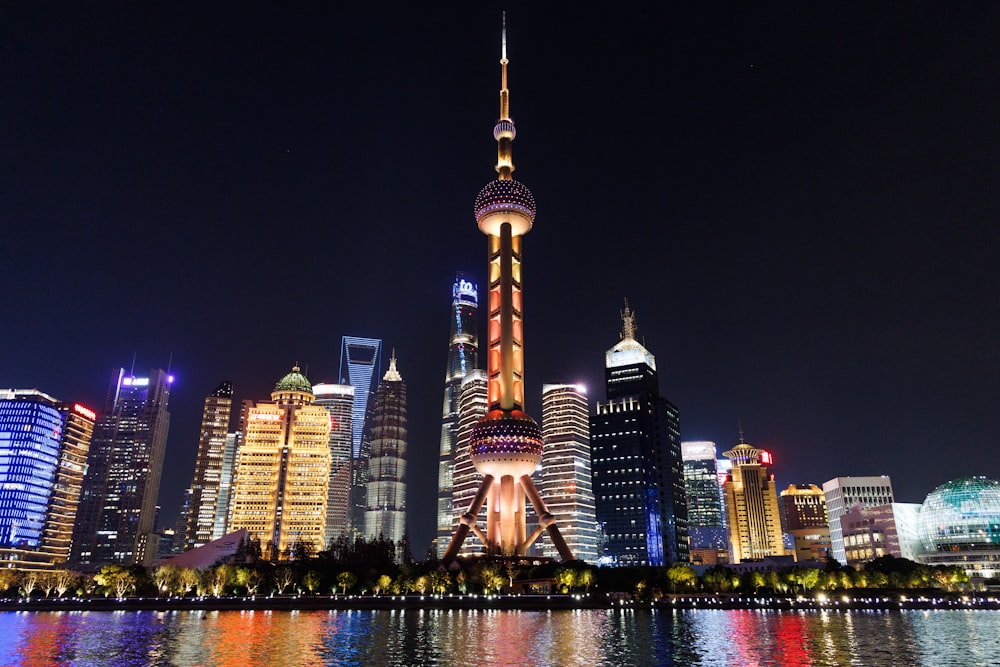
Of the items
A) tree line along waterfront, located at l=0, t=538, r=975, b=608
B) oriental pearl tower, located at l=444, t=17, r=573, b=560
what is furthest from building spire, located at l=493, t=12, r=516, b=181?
tree line along waterfront, located at l=0, t=538, r=975, b=608

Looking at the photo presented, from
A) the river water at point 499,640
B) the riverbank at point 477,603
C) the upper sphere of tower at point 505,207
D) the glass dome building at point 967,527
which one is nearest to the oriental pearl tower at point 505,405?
the upper sphere of tower at point 505,207

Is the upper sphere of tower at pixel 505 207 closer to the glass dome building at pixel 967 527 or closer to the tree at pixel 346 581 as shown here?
the tree at pixel 346 581

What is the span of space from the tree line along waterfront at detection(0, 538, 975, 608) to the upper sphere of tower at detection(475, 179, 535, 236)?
8346 centimetres

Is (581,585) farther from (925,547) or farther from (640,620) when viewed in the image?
(925,547)

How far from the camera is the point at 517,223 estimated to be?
575ft

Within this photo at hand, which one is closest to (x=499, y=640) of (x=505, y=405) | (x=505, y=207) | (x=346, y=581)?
(x=346, y=581)

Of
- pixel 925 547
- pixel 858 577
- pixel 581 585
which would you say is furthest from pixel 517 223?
pixel 925 547

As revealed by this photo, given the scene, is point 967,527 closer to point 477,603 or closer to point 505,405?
point 505,405

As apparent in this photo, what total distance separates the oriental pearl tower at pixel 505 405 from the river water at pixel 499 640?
229ft

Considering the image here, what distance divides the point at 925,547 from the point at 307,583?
492 feet

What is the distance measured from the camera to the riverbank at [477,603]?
102 meters

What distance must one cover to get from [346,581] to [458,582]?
59.6 ft

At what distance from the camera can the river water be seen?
45.4 metres

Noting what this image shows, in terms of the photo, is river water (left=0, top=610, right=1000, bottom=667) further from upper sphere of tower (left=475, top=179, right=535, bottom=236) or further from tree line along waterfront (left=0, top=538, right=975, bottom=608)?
upper sphere of tower (left=475, top=179, right=535, bottom=236)
